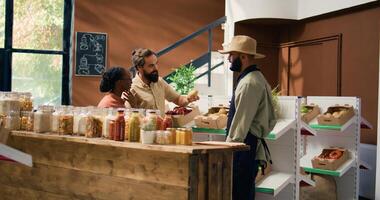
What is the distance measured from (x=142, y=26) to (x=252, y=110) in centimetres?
620

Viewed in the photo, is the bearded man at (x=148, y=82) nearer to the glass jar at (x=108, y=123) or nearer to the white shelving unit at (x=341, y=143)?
the glass jar at (x=108, y=123)

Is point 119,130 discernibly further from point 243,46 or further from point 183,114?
point 183,114

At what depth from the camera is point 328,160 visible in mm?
5461

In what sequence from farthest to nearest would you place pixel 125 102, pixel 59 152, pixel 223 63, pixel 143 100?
A: pixel 223 63, pixel 143 100, pixel 125 102, pixel 59 152

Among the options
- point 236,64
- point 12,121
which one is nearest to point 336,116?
point 236,64

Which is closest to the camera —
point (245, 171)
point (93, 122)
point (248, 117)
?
point (93, 122)

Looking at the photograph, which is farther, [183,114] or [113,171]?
[183,114]

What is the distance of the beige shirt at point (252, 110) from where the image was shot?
13.1ft

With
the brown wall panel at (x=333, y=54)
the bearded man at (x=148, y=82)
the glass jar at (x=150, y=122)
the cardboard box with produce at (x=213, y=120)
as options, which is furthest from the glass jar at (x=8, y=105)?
the brown wall panel at (x=333, y=54)

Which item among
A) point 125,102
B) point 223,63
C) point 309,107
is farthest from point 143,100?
point 223,63

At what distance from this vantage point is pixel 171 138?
3.26 meters

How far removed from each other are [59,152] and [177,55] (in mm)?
6351

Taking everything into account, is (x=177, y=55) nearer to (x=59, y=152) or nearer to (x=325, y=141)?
(x=325, y=141)

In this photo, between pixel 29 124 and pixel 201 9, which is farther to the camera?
pixel 201 9
